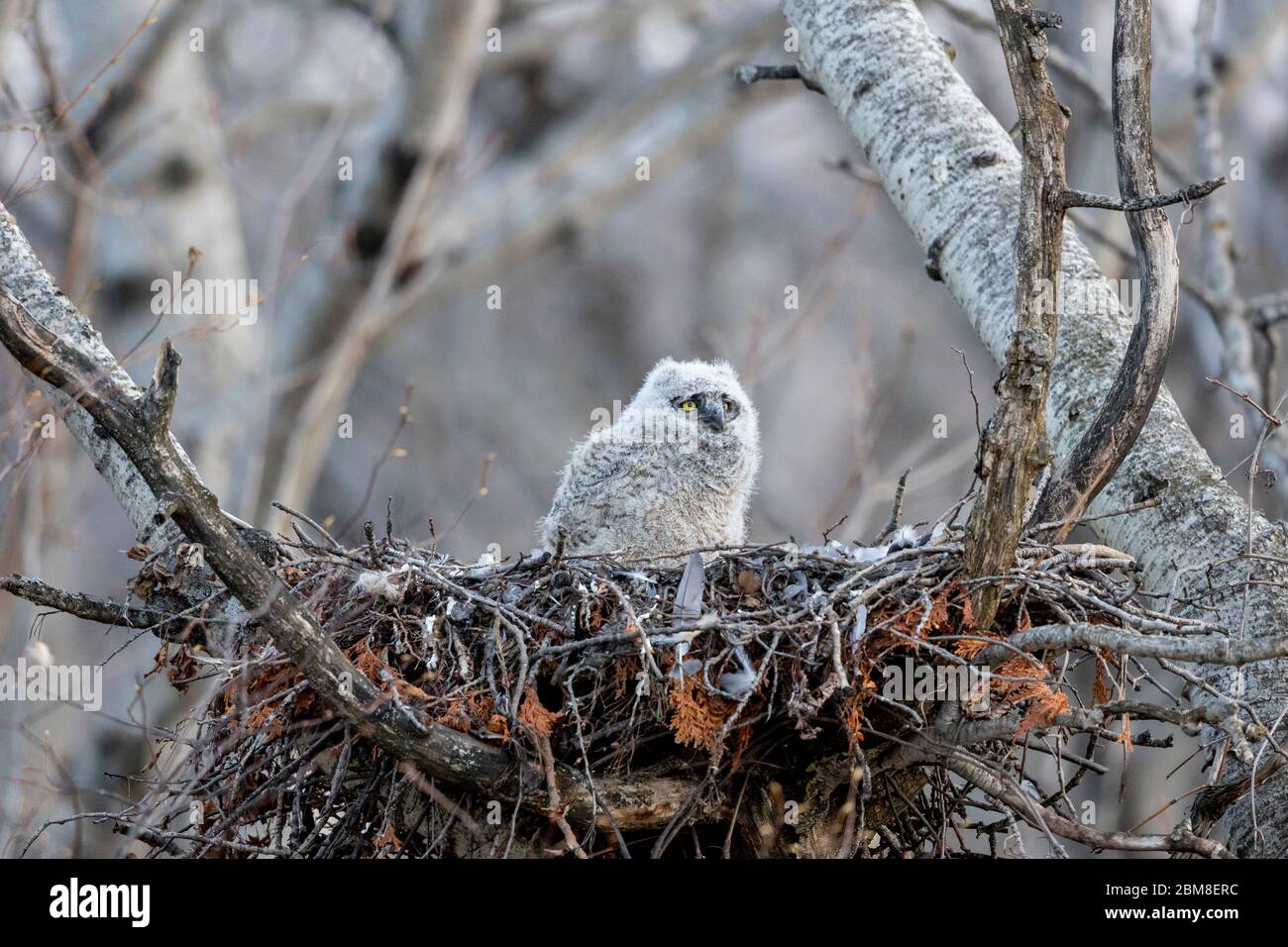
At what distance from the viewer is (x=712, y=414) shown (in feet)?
16.6

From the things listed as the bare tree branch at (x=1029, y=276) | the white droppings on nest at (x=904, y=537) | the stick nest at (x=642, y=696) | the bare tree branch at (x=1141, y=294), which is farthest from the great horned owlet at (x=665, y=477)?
the bare tree branch at (x=1029, y=276)

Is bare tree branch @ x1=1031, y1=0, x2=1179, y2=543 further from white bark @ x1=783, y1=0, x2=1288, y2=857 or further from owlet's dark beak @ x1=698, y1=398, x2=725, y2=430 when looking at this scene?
owlet's dark beak @ x1=698, y1=398, x2=725, y2=430

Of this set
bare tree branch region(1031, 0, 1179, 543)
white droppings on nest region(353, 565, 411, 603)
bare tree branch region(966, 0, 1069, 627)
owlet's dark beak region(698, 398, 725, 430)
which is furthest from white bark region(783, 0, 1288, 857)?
white droppings on nest region(353, 565, 411, 603)

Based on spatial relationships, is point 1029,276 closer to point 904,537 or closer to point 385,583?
point 904,537

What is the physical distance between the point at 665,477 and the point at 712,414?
1.37ft

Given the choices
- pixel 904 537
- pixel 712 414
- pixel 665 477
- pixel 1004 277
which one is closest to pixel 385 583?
pixel 904 537

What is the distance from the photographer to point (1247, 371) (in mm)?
5426

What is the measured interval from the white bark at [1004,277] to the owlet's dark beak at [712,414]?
1.03 m

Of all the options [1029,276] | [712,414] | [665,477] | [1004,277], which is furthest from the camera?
[712,414]

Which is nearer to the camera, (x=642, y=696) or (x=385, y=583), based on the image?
(x=642, y=696)

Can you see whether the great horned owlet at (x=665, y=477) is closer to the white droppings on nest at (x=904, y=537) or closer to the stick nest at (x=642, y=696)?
the stick nest at (x=642, y=696)

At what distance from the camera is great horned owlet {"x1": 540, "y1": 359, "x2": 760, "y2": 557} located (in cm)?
471

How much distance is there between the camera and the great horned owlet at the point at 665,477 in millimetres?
4707
